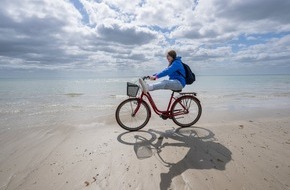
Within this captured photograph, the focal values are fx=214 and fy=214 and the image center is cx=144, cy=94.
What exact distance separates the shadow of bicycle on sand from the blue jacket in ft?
5.00

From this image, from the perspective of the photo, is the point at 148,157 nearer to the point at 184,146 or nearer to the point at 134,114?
the point at 184,146

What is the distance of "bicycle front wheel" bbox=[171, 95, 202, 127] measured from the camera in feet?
21.8

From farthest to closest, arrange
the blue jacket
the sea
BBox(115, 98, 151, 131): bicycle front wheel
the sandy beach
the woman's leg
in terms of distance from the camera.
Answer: the sea < BBox(115, 98, 151, 131): bicycle front wheel < the woman's leg < the blue jacket < the sandy beach

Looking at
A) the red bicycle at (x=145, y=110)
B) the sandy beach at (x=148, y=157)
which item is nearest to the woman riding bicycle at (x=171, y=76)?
the red bicycle at (x=145, y=110)

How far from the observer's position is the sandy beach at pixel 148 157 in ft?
11.1

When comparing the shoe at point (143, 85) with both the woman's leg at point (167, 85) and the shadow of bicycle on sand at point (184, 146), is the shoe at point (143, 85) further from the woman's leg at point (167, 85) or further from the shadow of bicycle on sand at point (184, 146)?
the shadow of bicycle on sand at point (184, 146)

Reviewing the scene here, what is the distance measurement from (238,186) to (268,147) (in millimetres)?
1972

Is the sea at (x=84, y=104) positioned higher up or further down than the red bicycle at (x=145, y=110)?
further down

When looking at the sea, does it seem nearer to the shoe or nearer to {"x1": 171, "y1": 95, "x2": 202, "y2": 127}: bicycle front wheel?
the shoe

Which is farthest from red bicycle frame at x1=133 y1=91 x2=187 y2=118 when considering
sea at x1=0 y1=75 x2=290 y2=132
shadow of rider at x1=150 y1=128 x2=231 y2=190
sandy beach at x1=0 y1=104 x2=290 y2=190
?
shadow of rider at x1=150 y1=128 x2=231 y2=190

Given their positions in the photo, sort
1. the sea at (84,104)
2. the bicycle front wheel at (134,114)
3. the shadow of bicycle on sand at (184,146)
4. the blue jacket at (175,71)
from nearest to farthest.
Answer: the shadow of bicycle on sand at (184,146) < the blue jacket at (175,71) < the bicycle front wheel at (134,114) < the sea at (84,104)

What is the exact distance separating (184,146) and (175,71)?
225 cm

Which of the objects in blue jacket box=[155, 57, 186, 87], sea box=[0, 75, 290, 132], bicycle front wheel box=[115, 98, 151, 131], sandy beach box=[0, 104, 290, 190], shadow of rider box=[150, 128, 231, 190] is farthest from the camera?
sea box=[0, 75, 290, 132]

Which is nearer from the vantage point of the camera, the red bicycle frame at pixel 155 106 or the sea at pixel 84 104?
the red bicycle frame at pixel 155 106
